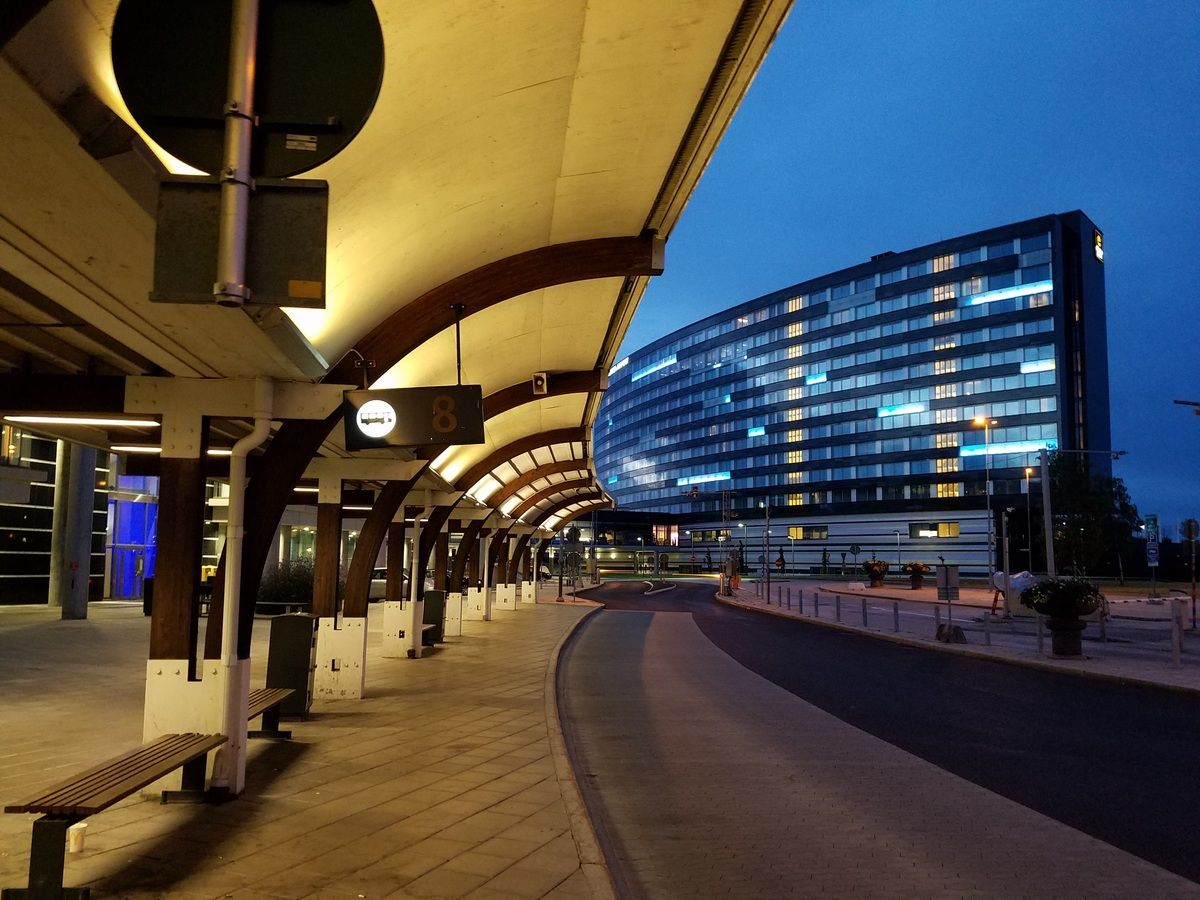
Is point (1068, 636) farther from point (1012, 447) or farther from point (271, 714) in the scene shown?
point (1012, 447)

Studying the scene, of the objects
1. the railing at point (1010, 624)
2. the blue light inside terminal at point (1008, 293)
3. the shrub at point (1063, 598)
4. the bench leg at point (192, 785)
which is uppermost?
the blue light inside terminal at point (1008, 293)

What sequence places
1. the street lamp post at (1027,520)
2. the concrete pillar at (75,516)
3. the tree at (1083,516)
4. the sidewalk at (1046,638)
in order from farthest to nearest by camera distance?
the street lamp post at (1027,520) → the tree at (1083,516) → the concrete pillar at (75,516) → the sidewalk at (1046,638)

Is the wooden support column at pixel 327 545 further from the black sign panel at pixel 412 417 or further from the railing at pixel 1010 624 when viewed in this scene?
the railing at pixel 1010 624

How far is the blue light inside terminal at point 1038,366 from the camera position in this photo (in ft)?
274

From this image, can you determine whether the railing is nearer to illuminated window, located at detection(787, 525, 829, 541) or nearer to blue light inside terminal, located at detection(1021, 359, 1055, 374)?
blue light inside terminal, located at detection(1021, 359, 1055, 374)

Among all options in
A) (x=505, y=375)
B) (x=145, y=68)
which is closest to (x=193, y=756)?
(x=145, y=68)

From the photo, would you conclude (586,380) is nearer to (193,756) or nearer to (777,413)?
(193,756)

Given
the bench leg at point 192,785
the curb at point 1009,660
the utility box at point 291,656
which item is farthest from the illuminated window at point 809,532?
the bench leg at point 192,785

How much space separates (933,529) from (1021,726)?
8455cm

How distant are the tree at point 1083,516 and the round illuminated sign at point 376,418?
201ft

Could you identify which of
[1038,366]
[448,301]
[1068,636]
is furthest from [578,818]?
[1038,366]

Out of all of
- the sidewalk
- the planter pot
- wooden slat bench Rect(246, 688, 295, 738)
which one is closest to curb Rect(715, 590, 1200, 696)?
the sidewalk

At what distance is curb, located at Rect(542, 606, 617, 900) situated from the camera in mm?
4867

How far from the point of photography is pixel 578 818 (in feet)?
20.0
